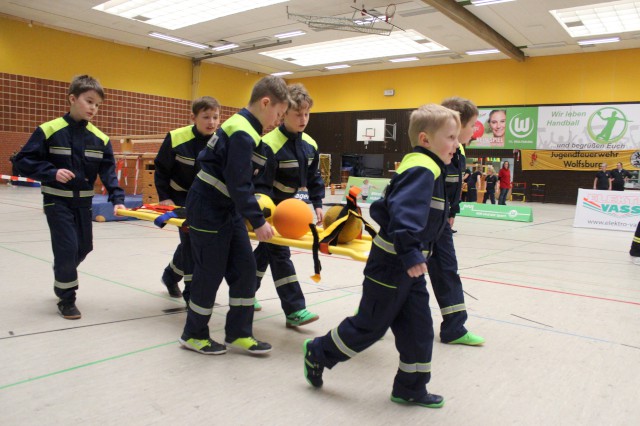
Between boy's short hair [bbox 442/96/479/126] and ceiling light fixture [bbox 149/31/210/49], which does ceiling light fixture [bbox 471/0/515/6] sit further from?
boy's short hair [bbox 442/96/479/126]

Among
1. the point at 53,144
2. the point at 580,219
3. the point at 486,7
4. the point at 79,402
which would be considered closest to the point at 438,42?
the point at 486,7

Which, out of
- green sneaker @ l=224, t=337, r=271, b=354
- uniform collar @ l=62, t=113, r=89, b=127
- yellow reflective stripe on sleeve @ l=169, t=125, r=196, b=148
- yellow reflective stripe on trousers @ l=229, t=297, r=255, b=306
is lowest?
green sneaker @ l=224, t=337, r=271, b=354

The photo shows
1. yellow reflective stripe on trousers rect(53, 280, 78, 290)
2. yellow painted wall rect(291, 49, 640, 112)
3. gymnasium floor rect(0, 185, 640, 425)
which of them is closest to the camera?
gymnasium floor rect(0, 185, 640, 425)

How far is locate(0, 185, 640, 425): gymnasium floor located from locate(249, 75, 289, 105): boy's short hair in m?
1.63

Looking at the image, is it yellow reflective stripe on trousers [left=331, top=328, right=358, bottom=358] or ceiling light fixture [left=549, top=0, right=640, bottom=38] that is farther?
ceiling light fixture [left=549, top=0, right=640, bottom=38]

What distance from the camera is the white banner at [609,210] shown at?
12133mm

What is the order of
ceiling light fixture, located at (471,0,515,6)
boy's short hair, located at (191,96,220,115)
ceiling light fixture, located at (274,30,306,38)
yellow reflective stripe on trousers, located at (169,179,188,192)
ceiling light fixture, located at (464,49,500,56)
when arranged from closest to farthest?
boy's short hair, located at (191,96,220,115) → yellow reflective stripe on trousers, located at (169,179,188,192) → ceiling light fixture, located at (471,0,515,6) → ceiling light fixture, located at (274,30,306,38) → ceiling light fixture, located at (464,49,500,56)

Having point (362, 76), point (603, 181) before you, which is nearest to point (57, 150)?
point (603, 181)

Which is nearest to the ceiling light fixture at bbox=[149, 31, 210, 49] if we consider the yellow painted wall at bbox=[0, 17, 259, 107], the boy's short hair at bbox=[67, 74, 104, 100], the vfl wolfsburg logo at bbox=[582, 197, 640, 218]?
the yellow painted wall at bbox=[0, 17, 259, 107]

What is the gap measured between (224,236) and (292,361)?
0.89 m

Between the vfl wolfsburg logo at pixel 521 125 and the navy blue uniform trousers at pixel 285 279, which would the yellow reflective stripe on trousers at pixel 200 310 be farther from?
the vfl wolfsburg logo at pixel 521 125

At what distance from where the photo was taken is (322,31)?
18.9m

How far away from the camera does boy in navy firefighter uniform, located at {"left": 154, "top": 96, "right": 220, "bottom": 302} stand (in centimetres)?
409

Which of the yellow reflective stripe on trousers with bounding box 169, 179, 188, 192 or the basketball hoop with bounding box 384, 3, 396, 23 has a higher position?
the basketball hoop with bounding box 384, 3, 396, 23
